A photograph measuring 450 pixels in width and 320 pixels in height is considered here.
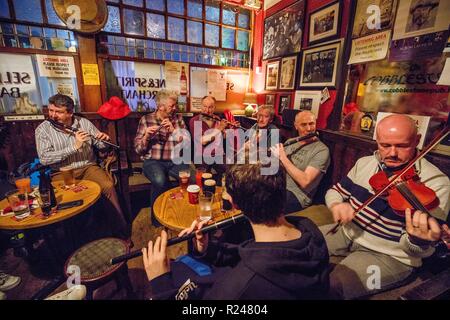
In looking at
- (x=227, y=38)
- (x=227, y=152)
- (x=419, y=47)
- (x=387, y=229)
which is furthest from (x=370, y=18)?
(x=227, y=38)

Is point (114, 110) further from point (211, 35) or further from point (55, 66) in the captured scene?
point (211, 35)

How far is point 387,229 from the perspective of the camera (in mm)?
1596

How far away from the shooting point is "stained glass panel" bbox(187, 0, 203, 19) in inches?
173

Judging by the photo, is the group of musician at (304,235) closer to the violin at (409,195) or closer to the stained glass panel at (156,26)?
the violin at (409,195)

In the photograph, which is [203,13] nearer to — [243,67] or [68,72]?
[243,67]

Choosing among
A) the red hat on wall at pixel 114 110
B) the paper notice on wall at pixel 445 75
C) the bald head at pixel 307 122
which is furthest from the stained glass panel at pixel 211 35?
the paper notice on wall at pixel 445 75

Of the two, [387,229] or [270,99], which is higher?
[270,99]

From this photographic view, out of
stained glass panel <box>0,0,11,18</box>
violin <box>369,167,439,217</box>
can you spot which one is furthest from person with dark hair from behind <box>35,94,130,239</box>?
violin <box>369,167,439,217</box>

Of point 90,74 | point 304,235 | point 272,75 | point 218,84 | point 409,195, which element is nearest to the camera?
point 304,235

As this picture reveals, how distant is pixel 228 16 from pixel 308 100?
279cm

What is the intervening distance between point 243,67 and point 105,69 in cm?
293

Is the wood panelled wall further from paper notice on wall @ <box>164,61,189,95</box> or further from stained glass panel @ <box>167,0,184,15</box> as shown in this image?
stained glass panel @ <box>167,0,184,15</box>

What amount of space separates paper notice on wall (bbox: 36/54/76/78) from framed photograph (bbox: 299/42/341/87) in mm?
3832

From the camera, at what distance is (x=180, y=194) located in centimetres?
235
